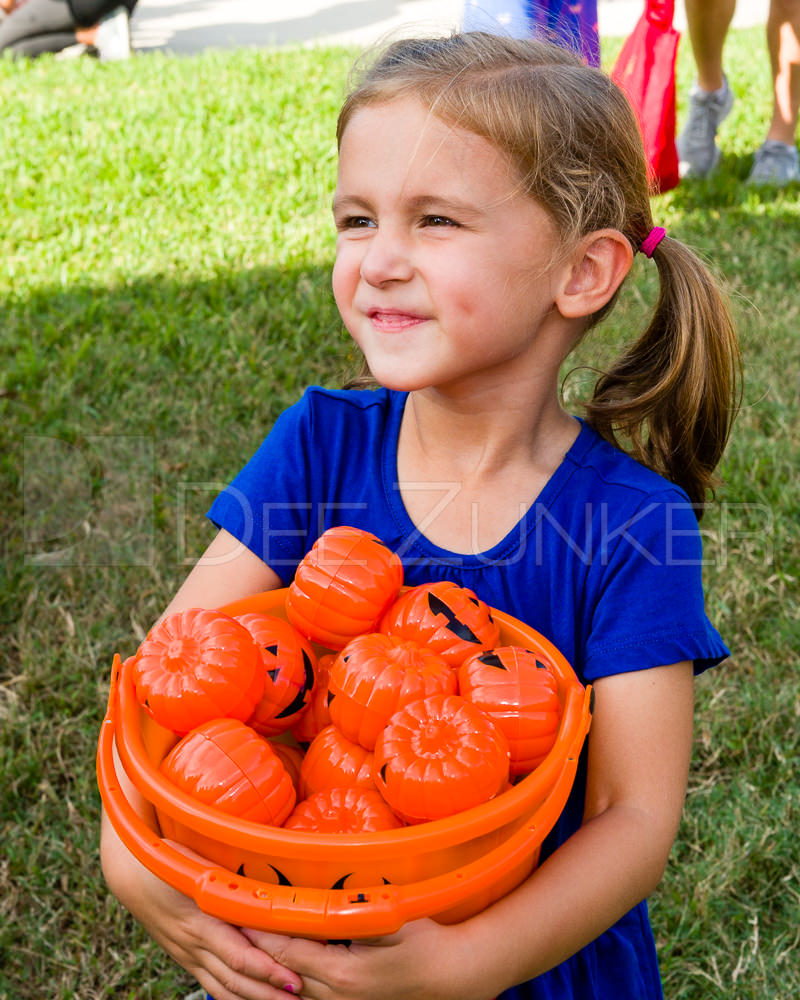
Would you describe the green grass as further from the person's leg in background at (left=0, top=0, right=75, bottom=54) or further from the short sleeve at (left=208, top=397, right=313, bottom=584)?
the person's leg in background at (left=0, top=0, right=75, bottom=54)

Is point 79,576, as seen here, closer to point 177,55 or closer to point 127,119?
point 127,119

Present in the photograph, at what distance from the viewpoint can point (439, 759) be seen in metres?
1.12

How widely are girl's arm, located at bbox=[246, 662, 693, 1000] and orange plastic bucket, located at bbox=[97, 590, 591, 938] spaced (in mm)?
40

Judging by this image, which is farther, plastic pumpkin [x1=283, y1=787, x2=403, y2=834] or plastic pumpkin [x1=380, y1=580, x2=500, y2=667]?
plastic pumpkin [x1=380, y1=580, x2=500, y2=667]

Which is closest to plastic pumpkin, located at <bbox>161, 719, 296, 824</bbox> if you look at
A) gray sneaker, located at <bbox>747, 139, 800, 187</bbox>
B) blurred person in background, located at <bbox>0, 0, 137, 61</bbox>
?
gray sneaker, located at <bbox>747, 139, 800, 187</bbox>

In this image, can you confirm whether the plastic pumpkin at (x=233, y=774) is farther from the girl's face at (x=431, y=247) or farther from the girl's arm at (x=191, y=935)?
the girl's face at (x=431, y=247)

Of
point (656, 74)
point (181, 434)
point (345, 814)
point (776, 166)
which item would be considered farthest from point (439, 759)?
point (776, 166)

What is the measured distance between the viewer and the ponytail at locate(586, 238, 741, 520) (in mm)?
1628

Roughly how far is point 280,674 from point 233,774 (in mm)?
204

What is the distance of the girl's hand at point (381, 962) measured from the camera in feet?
3.63

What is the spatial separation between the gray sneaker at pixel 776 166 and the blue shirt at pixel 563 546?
3.31 m

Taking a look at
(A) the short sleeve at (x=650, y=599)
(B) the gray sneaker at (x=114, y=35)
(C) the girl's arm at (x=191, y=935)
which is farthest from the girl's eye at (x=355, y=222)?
(B) the gray sneaker at (x=114, y=35)

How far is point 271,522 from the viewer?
5.34 ft

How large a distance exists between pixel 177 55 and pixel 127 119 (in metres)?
1.72
